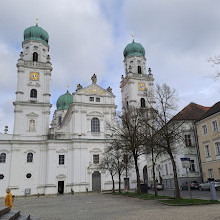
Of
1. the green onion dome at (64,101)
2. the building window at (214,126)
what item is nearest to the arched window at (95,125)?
the building window at (214,126)

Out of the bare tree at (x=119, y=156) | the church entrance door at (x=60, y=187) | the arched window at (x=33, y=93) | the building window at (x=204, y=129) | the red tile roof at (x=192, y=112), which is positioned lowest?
the church entrance door at (x=60, y=187)

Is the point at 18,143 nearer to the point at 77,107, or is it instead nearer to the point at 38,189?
the point at 38,189

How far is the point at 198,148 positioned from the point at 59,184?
2368 centimetres

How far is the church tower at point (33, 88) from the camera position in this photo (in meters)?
45.5

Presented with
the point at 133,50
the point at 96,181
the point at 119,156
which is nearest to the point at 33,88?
the point at 96,181

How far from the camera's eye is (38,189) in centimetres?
4250

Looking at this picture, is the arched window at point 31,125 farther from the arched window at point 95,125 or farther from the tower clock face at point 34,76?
the arched window at point 95,125

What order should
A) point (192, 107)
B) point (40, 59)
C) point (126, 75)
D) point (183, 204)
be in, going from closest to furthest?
point (183, 204) → point (192, 107) → point (40, 59) → point (126, 75)

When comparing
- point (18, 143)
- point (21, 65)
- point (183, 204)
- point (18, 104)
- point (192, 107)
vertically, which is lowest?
point (183, 204)

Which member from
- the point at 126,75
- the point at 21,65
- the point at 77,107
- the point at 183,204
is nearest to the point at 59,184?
the point at 77,107

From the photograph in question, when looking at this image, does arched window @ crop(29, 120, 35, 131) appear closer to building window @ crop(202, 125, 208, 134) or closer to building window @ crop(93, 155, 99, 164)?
building window @ crop(93, 155, 99, 164)

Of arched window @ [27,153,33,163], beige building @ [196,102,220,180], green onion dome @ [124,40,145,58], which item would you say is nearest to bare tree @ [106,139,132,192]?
beige building @ [196,102,220,180]

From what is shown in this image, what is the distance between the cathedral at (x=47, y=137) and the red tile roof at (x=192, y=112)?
9.40 meters

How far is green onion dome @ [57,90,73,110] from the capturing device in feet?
234
